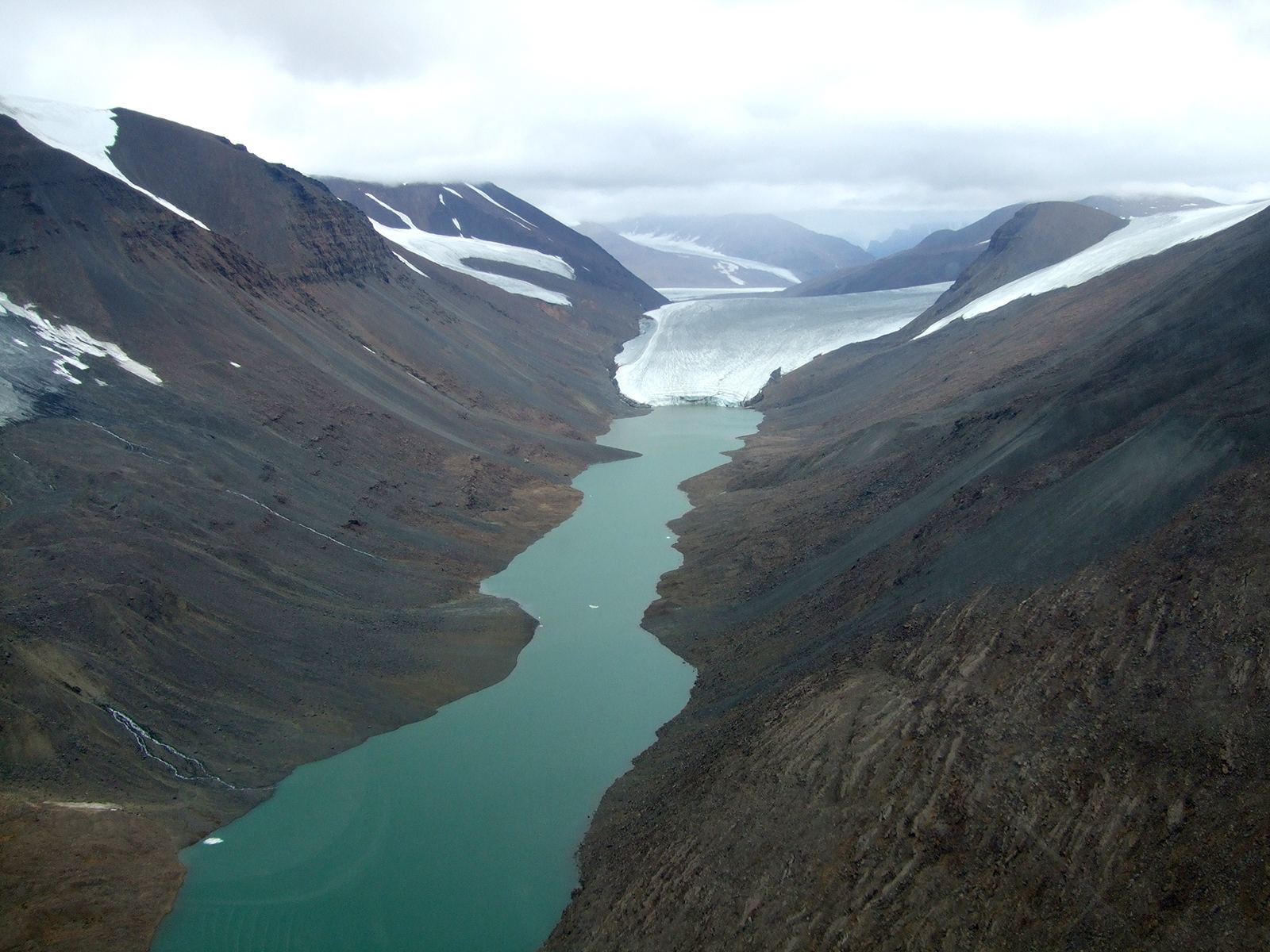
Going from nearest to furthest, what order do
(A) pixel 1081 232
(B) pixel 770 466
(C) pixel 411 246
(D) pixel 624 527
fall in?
(D) pixel 624 527, (B) pixel 770 466, (A) pixel 1081 232, (C) pixel 411 246

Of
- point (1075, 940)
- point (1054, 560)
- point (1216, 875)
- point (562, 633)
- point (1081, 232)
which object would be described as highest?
point (1081, 232)

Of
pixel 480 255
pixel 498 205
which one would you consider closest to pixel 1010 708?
pixel 480 255

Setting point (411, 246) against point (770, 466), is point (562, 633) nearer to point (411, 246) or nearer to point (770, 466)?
point (770, 466)

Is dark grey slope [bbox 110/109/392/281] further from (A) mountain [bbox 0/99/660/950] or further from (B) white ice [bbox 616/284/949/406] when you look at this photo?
(B) white ice [bbox 616/284/949/406]

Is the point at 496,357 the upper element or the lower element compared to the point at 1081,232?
lower

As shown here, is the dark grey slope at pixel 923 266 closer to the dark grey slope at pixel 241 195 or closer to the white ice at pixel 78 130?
the dark grey slope at pixel 241 195

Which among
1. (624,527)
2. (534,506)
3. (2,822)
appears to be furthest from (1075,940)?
(534,506)
